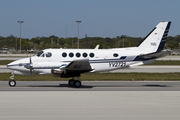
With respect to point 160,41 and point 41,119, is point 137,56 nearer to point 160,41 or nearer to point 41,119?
point 160,41

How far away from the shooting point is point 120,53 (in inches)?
744

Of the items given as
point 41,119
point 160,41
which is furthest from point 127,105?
point 160,41

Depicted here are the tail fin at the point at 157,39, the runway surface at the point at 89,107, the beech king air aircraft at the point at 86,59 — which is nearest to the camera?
the runway surface at the point at 89,107

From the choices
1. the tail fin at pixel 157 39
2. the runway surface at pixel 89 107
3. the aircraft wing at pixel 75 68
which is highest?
the tail fin at pixel 157 39

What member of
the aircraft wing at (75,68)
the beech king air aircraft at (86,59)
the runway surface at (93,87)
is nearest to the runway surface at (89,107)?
the runway surface at (93,87)

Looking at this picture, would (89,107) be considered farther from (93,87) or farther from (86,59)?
(93,87)

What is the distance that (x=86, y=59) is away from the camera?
16.2 meters

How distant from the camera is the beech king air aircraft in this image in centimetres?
1725

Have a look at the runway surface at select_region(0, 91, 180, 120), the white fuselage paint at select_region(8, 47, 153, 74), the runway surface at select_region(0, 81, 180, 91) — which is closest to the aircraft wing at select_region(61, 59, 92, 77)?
the white fuselage paint at select_region(8, 47, 153, 74)

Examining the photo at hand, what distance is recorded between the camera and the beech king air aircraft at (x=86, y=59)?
17.2 meters

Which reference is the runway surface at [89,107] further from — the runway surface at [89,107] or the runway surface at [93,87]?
the runway surface at [93,87]

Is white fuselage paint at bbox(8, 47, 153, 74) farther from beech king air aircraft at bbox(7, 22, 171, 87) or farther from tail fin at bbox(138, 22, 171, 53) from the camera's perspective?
tail fin at bbox(138, 22, 171, 53)

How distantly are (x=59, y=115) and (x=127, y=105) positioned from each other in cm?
333

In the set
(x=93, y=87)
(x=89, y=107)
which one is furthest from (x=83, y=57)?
(x=89, y=107)
